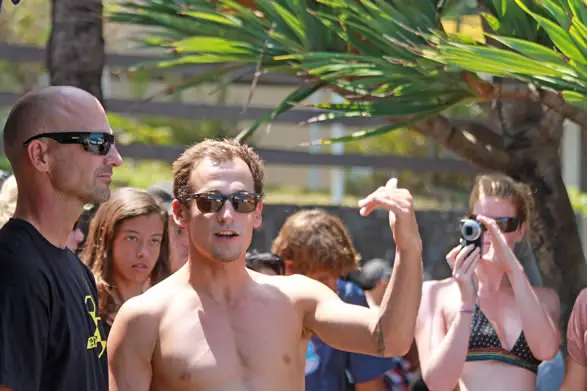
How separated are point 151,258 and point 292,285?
1258 millimetres

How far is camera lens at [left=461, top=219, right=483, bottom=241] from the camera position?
4.37m

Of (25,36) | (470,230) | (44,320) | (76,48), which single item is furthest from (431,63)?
(25,36)

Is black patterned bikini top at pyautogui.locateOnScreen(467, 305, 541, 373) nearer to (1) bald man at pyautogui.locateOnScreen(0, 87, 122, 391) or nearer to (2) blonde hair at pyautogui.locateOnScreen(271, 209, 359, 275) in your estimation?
(2) blonde hair at pyautogui.locateOnScreen(271, 209, 359, 275)

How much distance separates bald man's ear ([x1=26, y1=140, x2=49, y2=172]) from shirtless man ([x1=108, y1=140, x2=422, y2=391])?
52 cm

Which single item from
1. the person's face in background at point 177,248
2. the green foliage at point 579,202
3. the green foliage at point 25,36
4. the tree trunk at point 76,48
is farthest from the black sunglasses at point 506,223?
the green foliage at point 25,36

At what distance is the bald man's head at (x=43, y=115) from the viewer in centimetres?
289

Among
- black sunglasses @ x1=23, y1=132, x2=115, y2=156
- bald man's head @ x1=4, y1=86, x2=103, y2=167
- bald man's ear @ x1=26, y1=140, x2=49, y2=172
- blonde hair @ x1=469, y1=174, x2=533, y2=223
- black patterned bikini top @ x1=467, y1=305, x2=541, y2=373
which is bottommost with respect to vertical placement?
black patterned bikini top @ x1=467, y1=305, x2=541, y2=373

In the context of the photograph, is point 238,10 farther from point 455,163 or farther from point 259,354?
point 455,163

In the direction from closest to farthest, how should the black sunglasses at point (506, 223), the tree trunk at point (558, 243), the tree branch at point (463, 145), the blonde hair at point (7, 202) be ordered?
the blonde hair at point (7, 202) → the black sunglasses at point (506, 223) → the tree trunk at point (558, 243) → the tree branch at point (463, 145)

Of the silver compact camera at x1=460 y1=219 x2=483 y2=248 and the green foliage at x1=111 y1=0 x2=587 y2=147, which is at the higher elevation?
the green foliage at x1=111 y1=0 x2=587 y2=147

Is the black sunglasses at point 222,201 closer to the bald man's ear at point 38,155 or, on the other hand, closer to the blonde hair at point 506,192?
the bald man's ear at point 38,155

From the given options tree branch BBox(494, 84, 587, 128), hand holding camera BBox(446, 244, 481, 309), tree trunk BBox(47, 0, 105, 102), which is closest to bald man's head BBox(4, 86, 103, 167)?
hand holding camera BBox(446, 244, 481, 309)

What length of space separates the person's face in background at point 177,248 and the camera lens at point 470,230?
1.15 m

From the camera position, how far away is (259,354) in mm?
3143
